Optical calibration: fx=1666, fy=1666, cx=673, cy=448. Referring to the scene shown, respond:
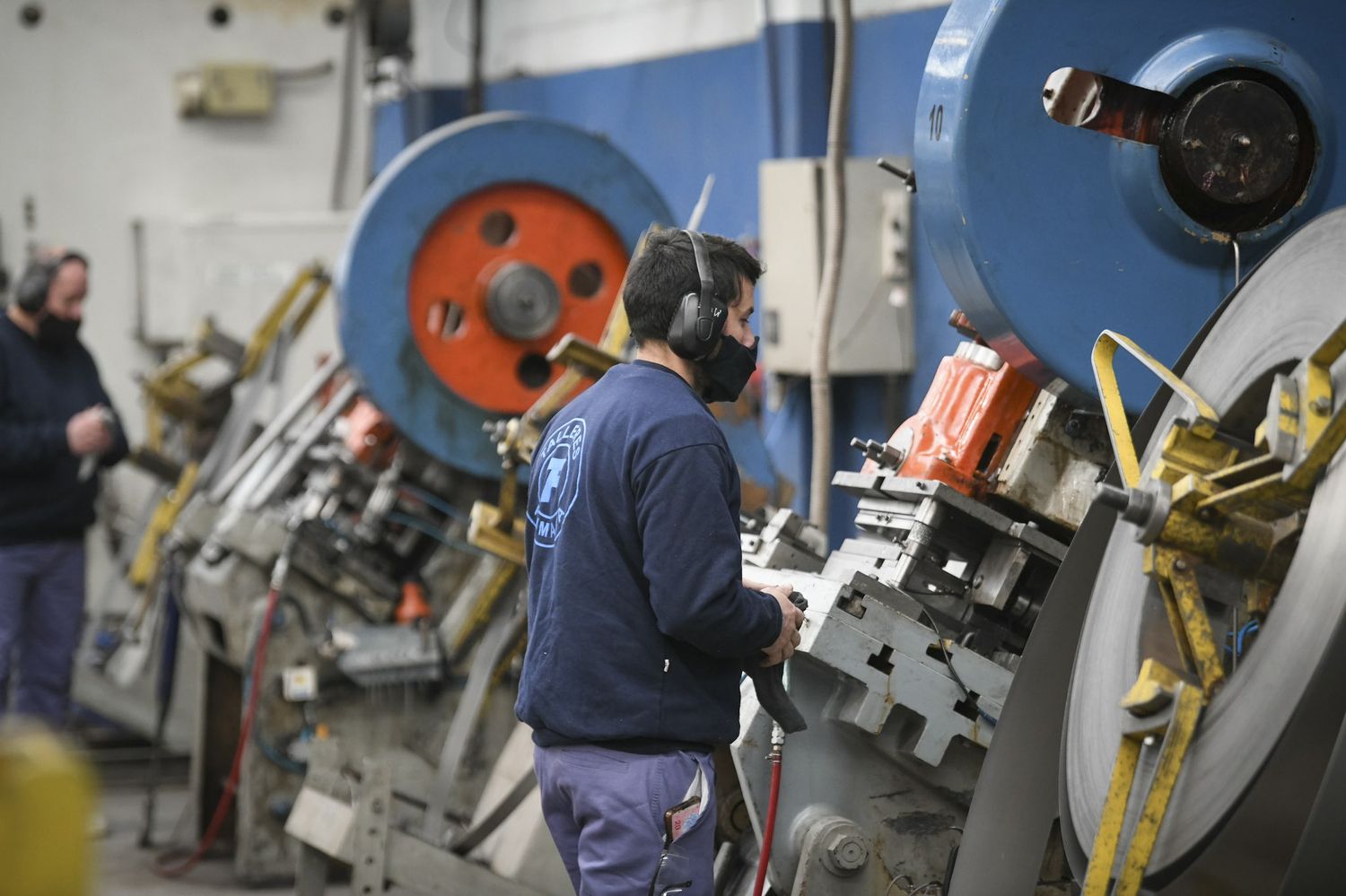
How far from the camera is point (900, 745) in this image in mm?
2510

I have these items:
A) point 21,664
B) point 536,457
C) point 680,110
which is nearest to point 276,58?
point 680,110

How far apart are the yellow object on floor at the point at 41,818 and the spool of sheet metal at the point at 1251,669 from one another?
3.82 ft

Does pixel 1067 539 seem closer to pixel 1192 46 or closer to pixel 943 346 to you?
pixel 1192 46

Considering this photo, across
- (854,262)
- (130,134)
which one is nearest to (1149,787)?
(854,262)

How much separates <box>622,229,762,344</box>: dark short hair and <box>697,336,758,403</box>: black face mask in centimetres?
6

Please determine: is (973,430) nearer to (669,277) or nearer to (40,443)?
(669,277)

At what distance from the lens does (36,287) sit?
4652 millimetres

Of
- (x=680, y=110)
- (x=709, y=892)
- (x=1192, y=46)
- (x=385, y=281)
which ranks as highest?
(x=1192, y=46)

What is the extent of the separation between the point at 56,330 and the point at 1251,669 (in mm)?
3835

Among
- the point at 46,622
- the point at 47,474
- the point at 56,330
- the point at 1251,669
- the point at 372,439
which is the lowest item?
the point at 46,622

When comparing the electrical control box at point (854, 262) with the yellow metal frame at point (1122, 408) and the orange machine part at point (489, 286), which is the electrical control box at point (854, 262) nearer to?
the orange machine part at point (489, 286)

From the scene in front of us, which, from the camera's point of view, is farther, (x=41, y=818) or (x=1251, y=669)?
(x=1251, y=669)

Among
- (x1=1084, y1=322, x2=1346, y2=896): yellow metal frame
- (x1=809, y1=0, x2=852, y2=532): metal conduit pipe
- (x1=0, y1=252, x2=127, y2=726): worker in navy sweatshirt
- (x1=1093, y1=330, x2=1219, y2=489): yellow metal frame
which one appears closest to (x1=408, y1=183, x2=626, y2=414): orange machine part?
(x1=809, y1=0, x2=852, y2=532): metal conduit pipe

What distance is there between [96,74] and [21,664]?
355cm
